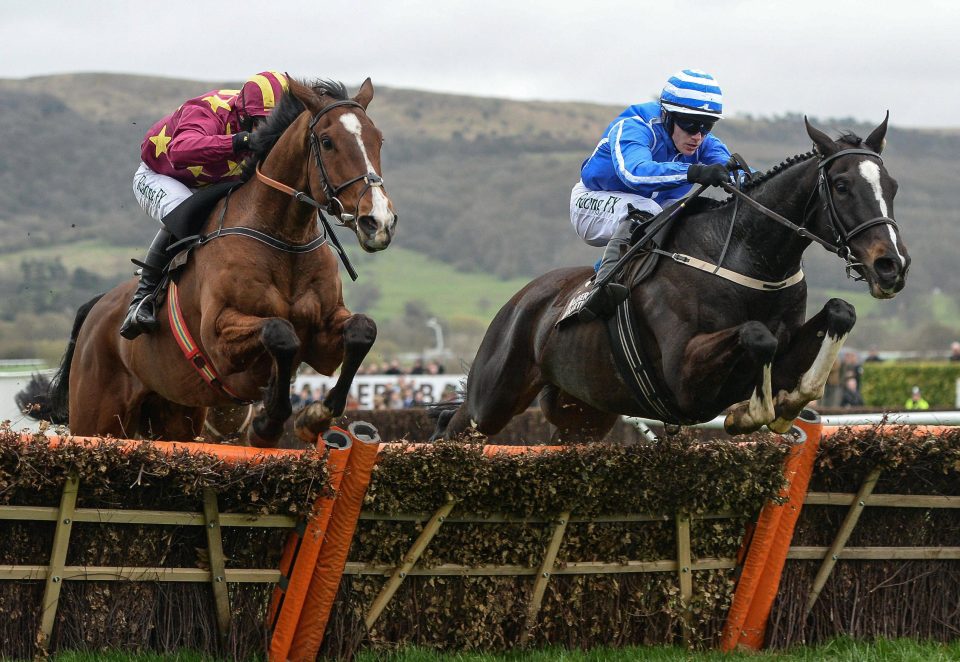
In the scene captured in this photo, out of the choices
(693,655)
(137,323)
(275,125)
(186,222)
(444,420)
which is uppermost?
(275,125)

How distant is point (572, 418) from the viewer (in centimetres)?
723

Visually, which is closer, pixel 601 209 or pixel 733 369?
pixel 733 369

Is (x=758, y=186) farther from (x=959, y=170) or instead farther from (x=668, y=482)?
(x=959, y=170)

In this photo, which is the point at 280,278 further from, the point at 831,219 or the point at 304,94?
the point at 831,219

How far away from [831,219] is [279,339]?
2528 millimetres

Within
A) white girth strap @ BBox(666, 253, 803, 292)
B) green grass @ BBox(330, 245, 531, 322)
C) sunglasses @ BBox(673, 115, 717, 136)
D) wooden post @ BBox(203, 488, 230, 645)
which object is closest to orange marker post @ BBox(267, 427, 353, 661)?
wooden post @ BBox(203, 488, 230, 645)

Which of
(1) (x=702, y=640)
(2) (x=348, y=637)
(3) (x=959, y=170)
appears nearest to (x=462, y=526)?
(2) (x=348, y=637)

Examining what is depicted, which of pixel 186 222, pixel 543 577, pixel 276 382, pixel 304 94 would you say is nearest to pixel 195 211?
pixel 186 222

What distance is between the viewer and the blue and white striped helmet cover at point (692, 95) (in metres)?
6.34

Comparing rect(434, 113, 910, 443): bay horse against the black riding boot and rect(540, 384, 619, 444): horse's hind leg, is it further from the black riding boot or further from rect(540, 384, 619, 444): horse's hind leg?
the black riding boot

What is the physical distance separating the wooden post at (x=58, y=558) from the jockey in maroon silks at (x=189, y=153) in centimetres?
194

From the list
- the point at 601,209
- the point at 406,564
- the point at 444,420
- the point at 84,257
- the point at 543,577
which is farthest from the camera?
the point at 84,257

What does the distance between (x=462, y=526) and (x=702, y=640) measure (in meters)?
1.29

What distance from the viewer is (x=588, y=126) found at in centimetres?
13088
